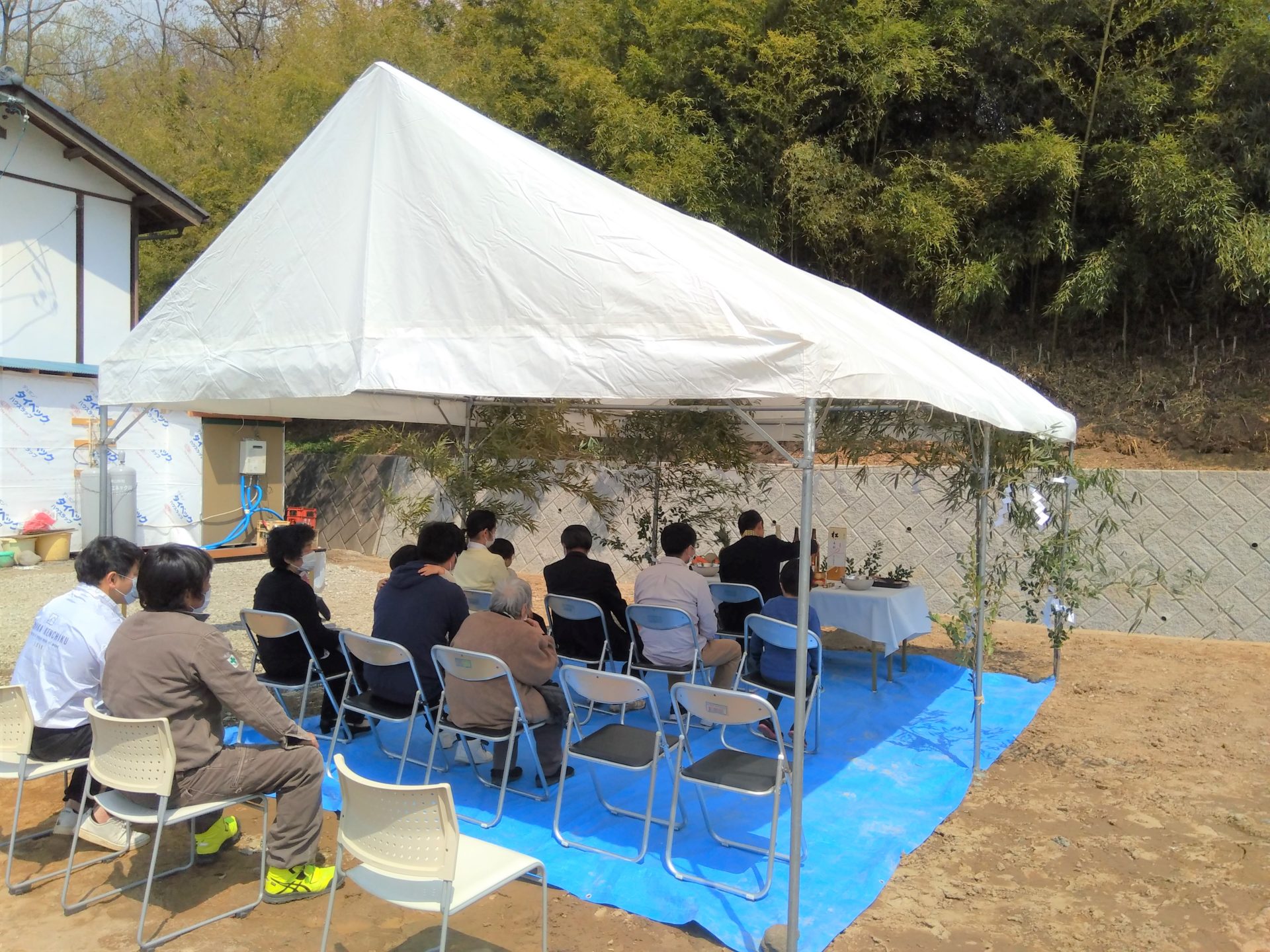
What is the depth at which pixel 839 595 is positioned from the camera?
539 centimetres

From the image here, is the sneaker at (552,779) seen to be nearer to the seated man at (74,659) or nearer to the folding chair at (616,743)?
the folding chair at (616,743)

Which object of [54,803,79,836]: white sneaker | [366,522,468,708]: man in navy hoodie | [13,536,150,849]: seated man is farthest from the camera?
[366,522,468,708]: man in navy hoodie

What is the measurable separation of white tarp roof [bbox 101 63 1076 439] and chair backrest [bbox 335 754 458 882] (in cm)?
127

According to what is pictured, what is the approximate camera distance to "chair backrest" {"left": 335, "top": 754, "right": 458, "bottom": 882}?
2.09m

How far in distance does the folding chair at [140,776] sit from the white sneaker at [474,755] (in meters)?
1.29

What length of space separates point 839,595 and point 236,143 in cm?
1425

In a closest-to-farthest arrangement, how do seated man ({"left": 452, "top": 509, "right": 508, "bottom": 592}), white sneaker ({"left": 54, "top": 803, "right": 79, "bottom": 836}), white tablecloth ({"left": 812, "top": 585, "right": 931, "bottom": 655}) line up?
1. white sneaker ({"left": 54, "top": 803, "right": 79, "bottom": 836})
2. seated man ({"left": 452, "top": 509, "right": 508, "bottom": 592})
3. white tablecloth ({"left": 812, "top": 585, "right": 931, "bottom": 655})

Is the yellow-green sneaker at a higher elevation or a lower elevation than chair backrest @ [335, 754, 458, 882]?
lower

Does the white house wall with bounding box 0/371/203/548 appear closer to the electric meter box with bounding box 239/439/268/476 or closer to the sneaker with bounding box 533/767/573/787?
the electric meter box with bounding box 239/439/268/476

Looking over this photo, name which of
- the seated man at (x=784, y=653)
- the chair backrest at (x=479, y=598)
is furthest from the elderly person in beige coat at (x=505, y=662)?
the chair backrest at (x=479, y=598)

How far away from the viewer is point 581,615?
4.45 meters

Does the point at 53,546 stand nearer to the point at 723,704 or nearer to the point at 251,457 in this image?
the point at 251,457

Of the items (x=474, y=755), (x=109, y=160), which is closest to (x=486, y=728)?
(x=474, y=755)

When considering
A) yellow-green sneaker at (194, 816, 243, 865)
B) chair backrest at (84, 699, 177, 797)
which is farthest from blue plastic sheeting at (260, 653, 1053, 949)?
chair backrest at (84, 699, 177, 797)
